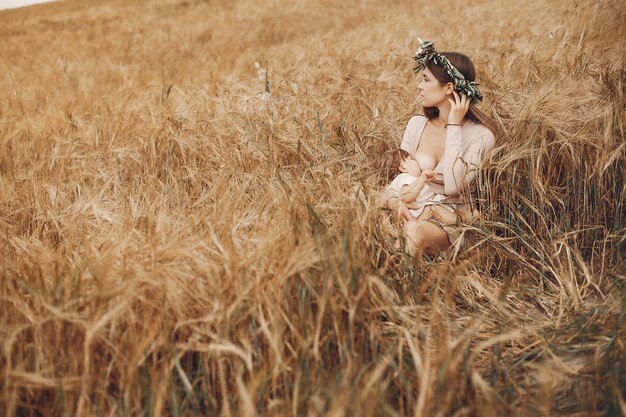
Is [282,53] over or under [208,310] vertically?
over

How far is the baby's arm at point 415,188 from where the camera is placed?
205 centimetres

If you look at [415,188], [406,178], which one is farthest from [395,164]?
Result: [415,188]

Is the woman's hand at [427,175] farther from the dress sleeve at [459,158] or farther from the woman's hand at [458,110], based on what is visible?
the woman's hand at [458,110]

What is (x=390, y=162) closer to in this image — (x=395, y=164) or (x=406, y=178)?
(x=395, y=164)

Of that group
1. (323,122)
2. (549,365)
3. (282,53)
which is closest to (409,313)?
Answer: (549,365)

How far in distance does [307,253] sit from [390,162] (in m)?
1.15

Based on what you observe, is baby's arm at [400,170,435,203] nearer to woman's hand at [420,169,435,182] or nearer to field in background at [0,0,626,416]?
woman's hand at [420,169,435,182]

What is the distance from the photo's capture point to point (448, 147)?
6.70ft

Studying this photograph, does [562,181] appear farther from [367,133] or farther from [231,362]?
[231,362]

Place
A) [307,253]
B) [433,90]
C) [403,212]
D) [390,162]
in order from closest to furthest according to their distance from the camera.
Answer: [307,253] < [403,212] < [433,90] < [390,162]

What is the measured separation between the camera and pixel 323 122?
2717 mm

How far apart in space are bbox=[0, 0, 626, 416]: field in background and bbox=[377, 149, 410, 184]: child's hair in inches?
4.3

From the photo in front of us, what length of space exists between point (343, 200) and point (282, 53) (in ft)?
13.0

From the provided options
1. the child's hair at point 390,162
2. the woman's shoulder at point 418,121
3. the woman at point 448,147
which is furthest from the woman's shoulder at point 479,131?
the child's hair at point 390,162
